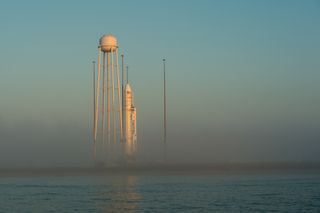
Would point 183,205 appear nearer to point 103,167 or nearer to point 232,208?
point 232,208

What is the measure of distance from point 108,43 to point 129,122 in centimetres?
1686

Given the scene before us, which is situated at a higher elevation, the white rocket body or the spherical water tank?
the spherical water tank

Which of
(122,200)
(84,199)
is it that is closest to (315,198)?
(122,200)

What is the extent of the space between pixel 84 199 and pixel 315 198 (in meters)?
24.3

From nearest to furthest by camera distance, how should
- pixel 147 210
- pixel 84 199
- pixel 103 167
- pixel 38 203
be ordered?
pixel 147 210 → pixel 38 203 → pixel 84 199 → pixel 103 167

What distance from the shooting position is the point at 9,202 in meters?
57.8

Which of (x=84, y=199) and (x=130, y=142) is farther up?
(x=130, y=142)

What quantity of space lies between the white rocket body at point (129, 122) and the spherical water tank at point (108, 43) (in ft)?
36.8

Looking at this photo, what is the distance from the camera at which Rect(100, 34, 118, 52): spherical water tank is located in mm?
98688

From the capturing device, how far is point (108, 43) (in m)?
98.8

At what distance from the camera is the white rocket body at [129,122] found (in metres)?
107

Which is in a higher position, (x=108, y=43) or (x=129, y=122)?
(x=108, y=43)

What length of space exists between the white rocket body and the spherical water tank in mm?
11214

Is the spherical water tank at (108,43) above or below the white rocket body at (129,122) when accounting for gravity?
above
